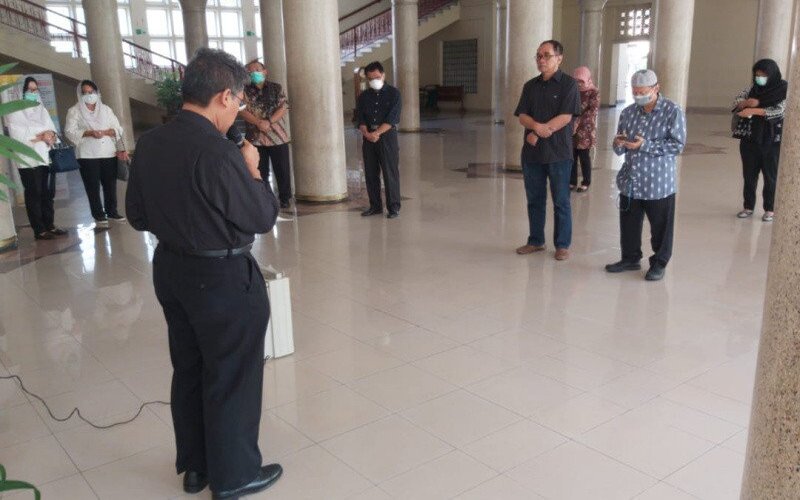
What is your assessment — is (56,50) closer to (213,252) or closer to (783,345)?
(213,252)

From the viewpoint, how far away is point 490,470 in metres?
2.92

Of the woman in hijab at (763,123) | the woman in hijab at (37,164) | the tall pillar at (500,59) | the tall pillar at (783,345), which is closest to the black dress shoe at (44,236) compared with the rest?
the woman in hijab at (37,164)

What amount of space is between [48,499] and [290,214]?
5.64 m

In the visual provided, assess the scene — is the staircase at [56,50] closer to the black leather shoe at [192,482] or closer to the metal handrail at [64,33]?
the metal handrail at [64,33]

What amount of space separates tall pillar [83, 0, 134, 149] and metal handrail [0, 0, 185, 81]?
264cm

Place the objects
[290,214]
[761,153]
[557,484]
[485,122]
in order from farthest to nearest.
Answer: [485,122]
[290,214]
[761,153]
[557,484]

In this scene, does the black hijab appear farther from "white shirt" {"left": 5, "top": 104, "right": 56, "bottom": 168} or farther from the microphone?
"white shirt" {"left": 5, "top": 104, "right": 56, "bottom": 168}

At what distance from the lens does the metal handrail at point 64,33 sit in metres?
16.9

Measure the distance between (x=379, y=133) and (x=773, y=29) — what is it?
12088 millimetres

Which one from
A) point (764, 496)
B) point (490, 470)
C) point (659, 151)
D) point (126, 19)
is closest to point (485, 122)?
point (126, 19)

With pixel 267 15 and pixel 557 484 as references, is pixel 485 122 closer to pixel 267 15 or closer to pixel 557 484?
pixel 267 15

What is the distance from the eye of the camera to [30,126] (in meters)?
6.66

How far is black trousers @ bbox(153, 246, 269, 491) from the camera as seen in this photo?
2.48 meters

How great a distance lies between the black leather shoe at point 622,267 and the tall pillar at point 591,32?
57.0ft
